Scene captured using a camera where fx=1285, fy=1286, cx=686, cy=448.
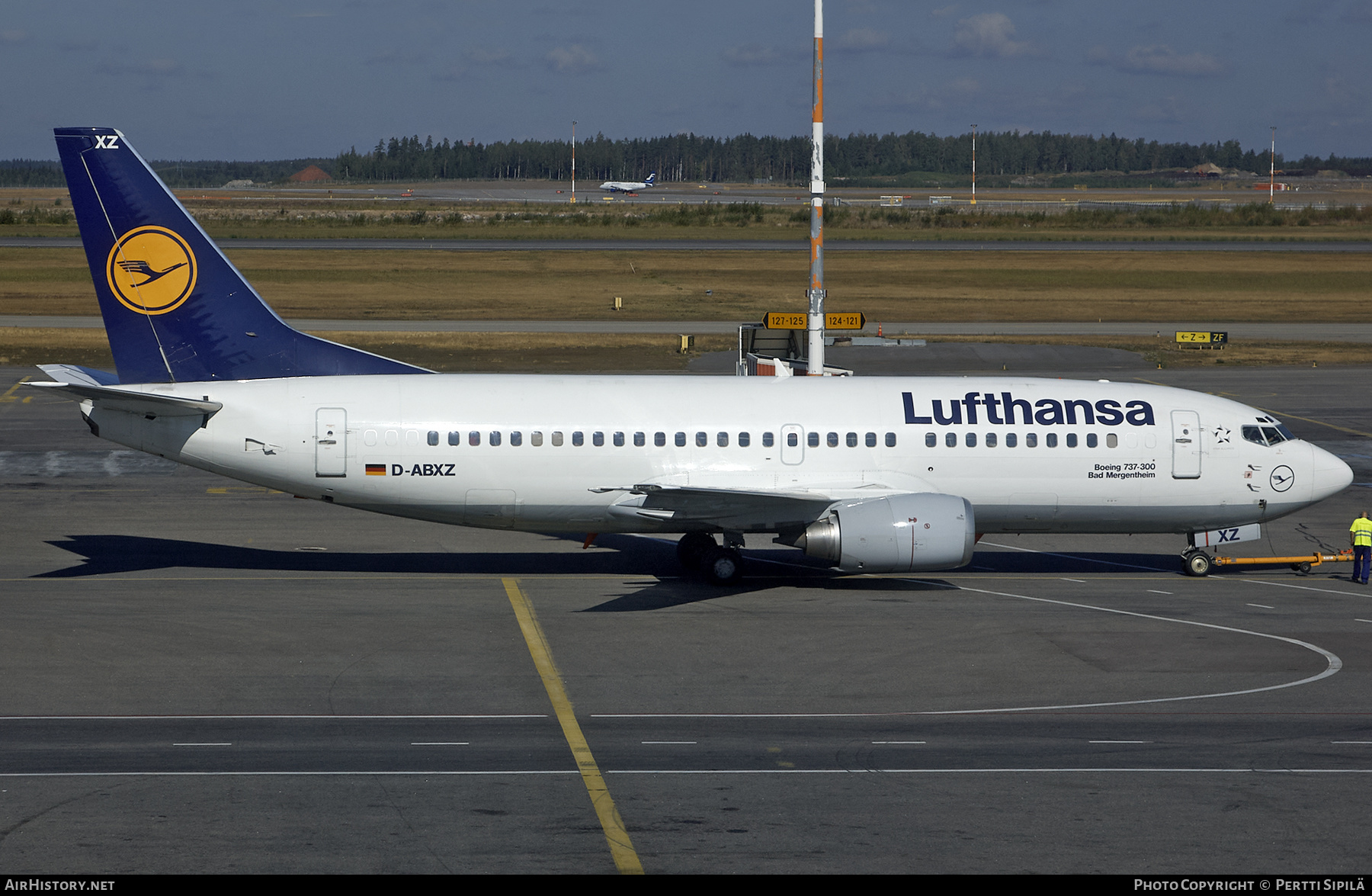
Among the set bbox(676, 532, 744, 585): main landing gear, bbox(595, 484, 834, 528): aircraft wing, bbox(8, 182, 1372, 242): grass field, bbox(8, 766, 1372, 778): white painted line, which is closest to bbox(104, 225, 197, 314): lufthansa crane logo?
bbox(595, 484, 834, 528): aircraft wing

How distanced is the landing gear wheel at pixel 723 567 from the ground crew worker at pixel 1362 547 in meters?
14.5

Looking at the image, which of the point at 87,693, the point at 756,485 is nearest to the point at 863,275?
the point at 756,485

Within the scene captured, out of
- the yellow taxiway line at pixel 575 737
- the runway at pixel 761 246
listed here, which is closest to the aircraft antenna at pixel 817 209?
the yellow taxiway line at pixel 575 737

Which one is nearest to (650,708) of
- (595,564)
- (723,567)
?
(723,567)

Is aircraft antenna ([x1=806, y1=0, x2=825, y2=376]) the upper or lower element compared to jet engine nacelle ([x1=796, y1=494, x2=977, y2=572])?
upper

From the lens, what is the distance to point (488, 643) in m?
24.1

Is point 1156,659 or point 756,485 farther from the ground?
point 756,485

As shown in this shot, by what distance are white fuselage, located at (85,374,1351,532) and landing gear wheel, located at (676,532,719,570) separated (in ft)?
5.42

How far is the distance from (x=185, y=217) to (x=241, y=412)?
4.87 metres

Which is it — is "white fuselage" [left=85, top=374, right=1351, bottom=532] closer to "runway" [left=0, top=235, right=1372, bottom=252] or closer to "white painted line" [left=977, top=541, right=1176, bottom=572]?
"white painted line" [left=977, top=541, right=1176, bottom=572]

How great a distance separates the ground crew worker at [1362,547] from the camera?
98.5 feet

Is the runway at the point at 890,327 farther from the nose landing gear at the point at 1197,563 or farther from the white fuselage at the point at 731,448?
the white fuselage at the point at 731,448

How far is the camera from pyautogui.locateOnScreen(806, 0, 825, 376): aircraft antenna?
1510 inches
